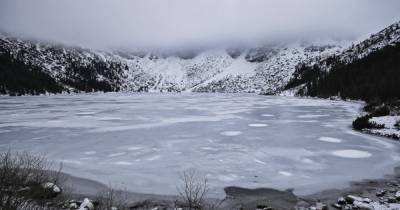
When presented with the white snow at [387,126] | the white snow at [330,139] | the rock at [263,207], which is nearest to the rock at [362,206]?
the rock at [263,207]

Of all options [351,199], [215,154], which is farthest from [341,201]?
[215,154]

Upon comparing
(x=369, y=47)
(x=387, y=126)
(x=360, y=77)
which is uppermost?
(x=369, y=47)

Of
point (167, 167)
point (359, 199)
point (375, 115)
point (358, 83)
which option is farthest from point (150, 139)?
point (358, 83)

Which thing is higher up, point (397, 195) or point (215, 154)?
point (397, 195)

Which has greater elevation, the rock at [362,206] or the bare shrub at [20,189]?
the bare shrub at [20,189]

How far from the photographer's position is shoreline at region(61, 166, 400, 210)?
1124 centimetres

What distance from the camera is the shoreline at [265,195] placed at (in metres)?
11.2

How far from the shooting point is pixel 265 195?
12180 mm

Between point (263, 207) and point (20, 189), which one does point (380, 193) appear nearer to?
point (263, 207)

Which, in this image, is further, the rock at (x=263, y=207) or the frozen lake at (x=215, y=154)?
the frozen lake at (x=215, y=154)

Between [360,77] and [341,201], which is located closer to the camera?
[341,201]

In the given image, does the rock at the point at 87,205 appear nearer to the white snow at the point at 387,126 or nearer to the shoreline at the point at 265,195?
the shoreline at the point at 265,195

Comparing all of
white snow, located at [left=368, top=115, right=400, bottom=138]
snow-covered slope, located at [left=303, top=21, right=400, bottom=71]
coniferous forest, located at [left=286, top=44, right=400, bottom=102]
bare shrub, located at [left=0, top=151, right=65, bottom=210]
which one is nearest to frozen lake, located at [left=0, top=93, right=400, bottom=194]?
white snow, located at [left=368, top=115, right=400, bottom=138]

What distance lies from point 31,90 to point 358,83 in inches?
5530
